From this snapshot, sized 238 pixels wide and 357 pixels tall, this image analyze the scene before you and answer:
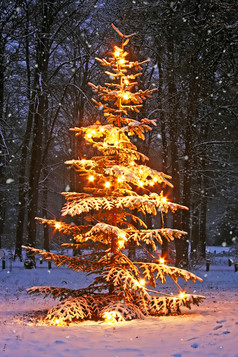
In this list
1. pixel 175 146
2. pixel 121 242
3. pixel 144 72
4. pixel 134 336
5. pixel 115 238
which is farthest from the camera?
pixel 144 72

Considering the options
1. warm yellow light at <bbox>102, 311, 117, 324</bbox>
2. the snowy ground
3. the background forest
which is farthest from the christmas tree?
the background forest

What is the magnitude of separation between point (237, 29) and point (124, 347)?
761 cm

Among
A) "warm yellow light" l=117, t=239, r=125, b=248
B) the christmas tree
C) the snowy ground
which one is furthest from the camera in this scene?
"warm yellow light" l=117, t=239, r=125, b=248

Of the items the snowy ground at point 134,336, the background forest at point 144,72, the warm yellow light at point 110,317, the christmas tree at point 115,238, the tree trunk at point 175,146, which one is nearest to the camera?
the snowy ground at point 134,336

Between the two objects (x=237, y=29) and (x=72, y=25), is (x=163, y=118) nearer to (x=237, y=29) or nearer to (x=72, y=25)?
(x=72, y=25)

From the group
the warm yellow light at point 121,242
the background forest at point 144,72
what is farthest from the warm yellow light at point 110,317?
the background forest at point 144,72

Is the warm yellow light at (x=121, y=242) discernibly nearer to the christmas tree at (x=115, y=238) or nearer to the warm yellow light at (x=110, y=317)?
the christmas tree at (x=115, y=238)

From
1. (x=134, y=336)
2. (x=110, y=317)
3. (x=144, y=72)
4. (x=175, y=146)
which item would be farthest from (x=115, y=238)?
(x=144, y=72)

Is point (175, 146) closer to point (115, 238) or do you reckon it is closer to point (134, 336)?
point (115, 238)

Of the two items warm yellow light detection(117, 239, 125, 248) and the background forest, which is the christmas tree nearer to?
warm yellow light detection(117, 239, 125, 248)

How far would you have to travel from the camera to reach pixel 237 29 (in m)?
9.94

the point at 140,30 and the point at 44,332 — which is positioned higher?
the point at 140,30

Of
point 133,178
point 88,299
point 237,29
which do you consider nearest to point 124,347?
point 88,299

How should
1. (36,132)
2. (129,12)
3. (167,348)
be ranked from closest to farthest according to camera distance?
(167,348) → (129,12) → (36,132)
